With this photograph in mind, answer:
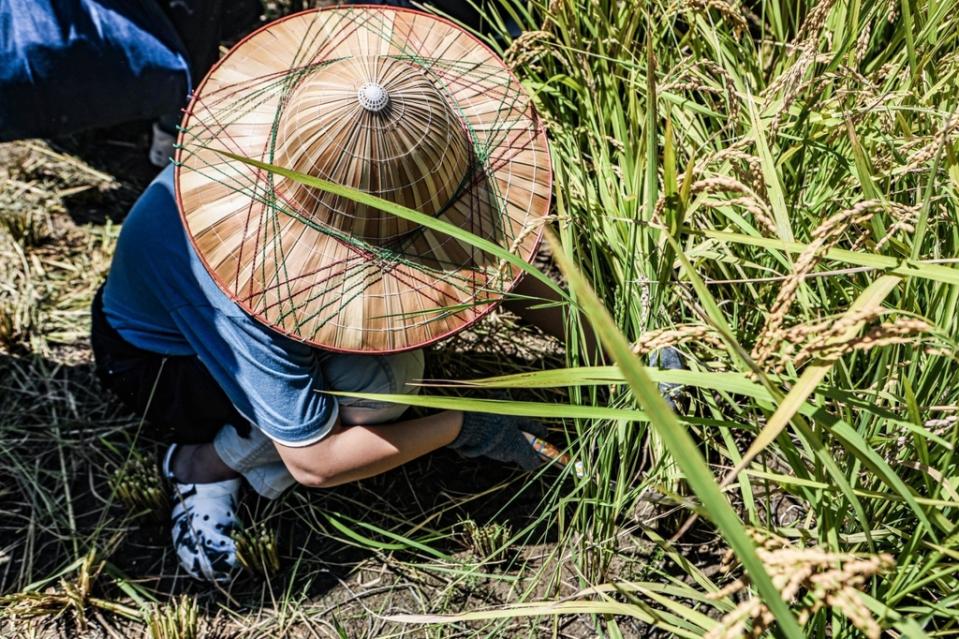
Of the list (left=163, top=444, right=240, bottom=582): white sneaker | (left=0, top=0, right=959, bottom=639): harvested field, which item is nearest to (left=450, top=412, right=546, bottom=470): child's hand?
(left=0, top=0, right=959, bottom=639): harvested field

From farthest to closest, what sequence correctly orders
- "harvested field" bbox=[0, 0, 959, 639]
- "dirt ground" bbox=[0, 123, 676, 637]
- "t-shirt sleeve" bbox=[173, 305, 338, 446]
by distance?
"dirt ground" bbox=[0, 123, 676, 637] → "t-shirt sleeve" bbox=[173, 305, 338, 446] → "harvested field" bbox=[0, 0, 959, 639]

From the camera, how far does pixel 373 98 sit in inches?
52.6

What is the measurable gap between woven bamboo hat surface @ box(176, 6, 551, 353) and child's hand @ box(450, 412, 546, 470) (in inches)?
12.8

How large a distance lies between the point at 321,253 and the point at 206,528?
71cm

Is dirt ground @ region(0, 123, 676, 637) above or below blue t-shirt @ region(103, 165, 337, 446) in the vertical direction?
below

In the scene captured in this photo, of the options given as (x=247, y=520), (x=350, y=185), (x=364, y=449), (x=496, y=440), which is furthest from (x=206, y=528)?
(x=350, y=185)

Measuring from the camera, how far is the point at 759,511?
173 cm

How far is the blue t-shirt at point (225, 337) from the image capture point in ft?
4.99

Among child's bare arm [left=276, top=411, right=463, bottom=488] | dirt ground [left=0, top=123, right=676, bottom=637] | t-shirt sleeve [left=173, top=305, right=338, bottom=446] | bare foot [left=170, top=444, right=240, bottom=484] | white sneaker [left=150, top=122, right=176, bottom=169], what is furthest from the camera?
white sneaker [left=150, top=122, right=176, bottom=169]

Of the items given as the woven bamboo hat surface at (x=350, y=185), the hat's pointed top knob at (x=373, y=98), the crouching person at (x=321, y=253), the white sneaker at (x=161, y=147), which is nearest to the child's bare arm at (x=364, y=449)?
the crouching person at (x=321, y=253)

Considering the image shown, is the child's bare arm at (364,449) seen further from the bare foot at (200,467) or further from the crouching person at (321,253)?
the bare foot at (200,467)

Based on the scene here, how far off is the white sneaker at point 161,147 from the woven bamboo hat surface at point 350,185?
0.97 metres

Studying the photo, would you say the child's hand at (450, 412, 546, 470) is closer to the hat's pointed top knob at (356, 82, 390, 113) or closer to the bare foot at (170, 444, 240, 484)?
the bare foot at (170, 444, 240, 484)

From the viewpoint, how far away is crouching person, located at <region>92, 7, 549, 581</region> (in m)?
1.40
